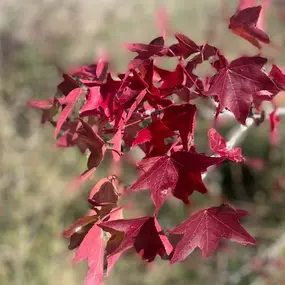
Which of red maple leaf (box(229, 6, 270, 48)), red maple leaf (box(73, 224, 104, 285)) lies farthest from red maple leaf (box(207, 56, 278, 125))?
red maple leaf (box(73, 224, 104, 285))

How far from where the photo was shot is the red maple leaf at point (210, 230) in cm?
56

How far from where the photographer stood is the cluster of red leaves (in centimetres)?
56

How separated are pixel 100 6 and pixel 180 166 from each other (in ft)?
15.4

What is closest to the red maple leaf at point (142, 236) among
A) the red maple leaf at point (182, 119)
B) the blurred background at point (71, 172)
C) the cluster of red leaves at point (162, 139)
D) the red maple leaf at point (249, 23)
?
the cluster of red leaves at point (162, 139)

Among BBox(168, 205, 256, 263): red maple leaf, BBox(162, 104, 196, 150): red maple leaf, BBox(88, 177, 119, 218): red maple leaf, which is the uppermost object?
BBox(162, 104, 196, 150): red maple leaf

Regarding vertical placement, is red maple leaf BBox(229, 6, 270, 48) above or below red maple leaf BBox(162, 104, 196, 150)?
above

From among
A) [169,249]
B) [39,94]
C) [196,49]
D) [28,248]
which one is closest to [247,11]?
[196,49]

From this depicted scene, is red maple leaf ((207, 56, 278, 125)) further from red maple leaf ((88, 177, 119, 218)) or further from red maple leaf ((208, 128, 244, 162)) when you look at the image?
red maple leaf ((88, 177, 119, 218))

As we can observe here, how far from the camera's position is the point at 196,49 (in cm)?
61

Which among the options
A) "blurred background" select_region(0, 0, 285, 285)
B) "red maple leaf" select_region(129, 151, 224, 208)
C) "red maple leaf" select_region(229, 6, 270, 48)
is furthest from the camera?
"blurred background" select_region(0, 0, 285, 285)

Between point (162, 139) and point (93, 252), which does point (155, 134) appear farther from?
point (93, 252)

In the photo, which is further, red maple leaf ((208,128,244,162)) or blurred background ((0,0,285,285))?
blurred background ((0,0,285,285))

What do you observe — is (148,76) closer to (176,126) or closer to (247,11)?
(176,126)

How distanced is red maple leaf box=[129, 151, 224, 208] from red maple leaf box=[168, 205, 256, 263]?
0.04 meters
